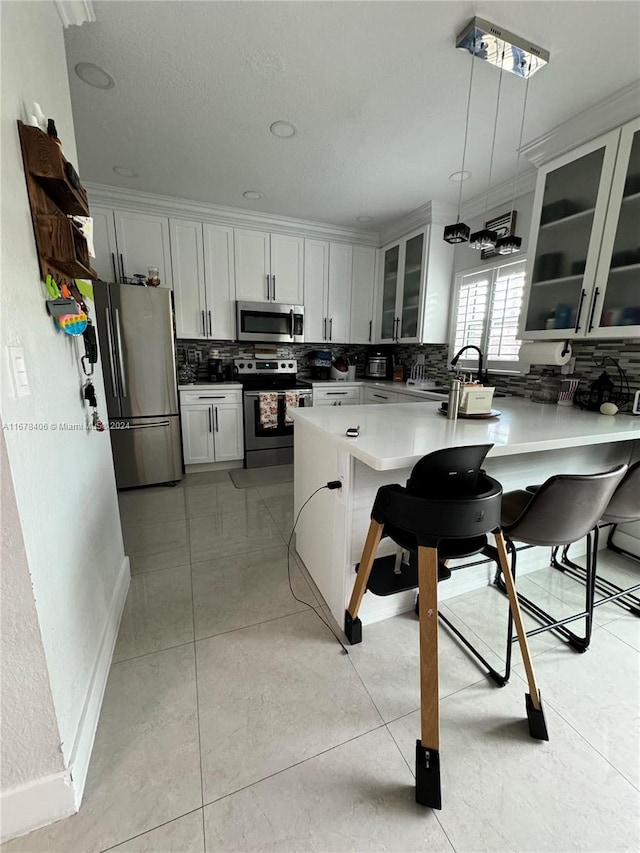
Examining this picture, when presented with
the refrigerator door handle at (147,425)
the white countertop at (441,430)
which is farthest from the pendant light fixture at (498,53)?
the refrigerator door handle at (147,425)

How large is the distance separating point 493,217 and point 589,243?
1.29 m

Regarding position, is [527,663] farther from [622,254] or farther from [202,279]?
[202,279]

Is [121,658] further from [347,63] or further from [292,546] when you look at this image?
[347,63]

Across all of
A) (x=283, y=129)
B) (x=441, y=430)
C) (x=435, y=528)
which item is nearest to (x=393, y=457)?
(x=435, y=528)

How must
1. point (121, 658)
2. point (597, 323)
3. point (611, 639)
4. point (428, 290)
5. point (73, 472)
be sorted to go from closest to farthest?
point (73, 472) < point (121, 658) < point (611, 639) < point (597, 323) < point (428, 290)

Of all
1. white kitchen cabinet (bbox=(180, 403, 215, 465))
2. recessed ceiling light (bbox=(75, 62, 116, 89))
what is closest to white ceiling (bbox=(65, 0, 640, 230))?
recessed ceiling light (bbox=(75, 62, 116, 89))

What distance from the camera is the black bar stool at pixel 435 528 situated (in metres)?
0.99

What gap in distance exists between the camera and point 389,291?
4086mm

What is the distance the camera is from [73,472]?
3.93 feet

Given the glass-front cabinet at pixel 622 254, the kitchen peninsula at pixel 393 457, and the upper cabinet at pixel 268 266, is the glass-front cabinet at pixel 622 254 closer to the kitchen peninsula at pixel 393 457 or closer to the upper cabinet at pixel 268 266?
the kitchen peninsula at pixel 393 457

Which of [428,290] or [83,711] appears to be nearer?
[83,711]

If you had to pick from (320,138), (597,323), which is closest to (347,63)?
(320,138)

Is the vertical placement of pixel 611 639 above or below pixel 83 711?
below

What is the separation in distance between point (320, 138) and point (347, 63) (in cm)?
62
